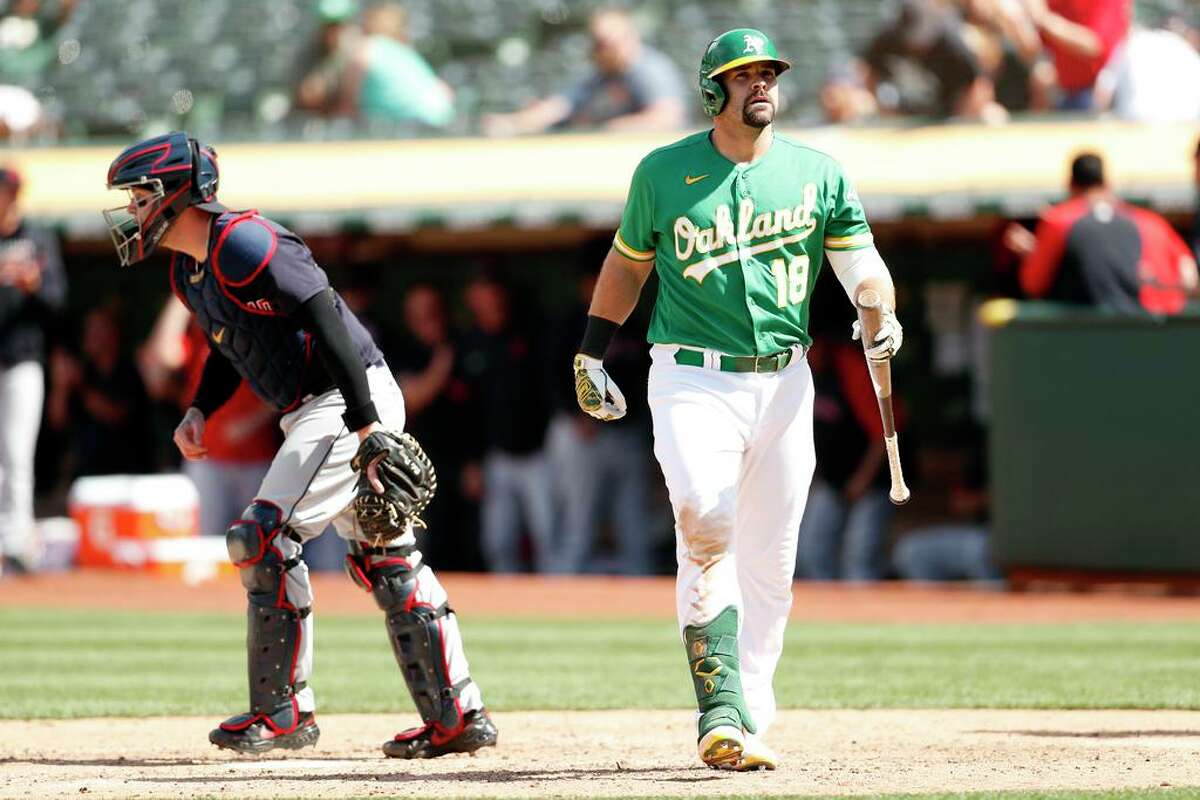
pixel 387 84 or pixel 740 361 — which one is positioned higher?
pixel 387 84

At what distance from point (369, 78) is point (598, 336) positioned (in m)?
8.93

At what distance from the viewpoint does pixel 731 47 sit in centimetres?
513

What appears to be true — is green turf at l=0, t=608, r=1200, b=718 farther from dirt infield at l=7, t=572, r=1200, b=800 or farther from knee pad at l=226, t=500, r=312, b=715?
knee pad at l=226, t=500, r=312, b=715

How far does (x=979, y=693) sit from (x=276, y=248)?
3.14m

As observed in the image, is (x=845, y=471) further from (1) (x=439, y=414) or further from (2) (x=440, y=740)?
(2) (x=440, y=740)

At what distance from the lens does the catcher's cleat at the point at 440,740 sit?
5719 millimetres

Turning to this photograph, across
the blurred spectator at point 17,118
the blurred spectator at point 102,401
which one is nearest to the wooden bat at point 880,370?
the blurred spectator at point 102,401

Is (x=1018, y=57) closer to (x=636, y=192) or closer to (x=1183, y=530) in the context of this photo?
(x=1183, y=530)

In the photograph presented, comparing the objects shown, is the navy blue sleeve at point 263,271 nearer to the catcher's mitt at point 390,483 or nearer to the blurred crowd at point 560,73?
the catcher's mitt at point 390,483

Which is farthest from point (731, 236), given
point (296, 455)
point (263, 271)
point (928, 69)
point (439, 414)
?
point (439, 414)

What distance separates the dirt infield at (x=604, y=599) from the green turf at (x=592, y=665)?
0.41 meters

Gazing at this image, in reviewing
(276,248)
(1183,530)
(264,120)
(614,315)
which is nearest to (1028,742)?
(614,315)

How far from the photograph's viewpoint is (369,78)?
1394cm

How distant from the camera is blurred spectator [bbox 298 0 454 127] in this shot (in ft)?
45.7
